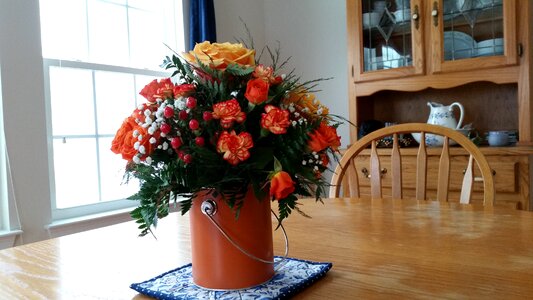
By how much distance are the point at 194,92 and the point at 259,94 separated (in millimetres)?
97

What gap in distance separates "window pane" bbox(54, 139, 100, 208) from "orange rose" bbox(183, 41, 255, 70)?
173 centimetres

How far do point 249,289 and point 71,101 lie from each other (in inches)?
71.7

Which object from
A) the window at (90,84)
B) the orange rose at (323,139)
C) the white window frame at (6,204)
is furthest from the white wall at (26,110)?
the orange rose at (323,139)

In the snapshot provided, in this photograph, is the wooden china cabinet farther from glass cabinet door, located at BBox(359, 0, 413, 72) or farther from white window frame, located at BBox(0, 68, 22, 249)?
white window frame, located at BBox(0, 68, 22, 249)

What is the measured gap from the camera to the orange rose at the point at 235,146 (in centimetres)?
54

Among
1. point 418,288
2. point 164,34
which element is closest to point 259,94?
point 418,288

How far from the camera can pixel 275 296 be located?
582 millimetres

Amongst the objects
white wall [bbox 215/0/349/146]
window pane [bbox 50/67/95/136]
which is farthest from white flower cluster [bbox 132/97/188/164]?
white wall [bbox 215/0/349/146]

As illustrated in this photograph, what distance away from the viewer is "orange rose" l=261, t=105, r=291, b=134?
55 centimetres

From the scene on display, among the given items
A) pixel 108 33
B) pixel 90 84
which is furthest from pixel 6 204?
pixel 108 33

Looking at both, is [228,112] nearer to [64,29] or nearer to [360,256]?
[360,256]

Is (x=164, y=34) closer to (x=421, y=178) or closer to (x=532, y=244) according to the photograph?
(x=421, y=178)

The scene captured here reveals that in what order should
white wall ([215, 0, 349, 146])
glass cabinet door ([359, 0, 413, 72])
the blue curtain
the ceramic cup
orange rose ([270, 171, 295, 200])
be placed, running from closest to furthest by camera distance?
orange rose ([270, 171, 295, 200]) < the ceramic cup < glass cabinet door ([359, 0, 413, 72]) < the blue curtain < white wall ([215, 0, 349, 146])

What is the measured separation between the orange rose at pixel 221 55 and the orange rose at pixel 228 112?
63 millimetres
